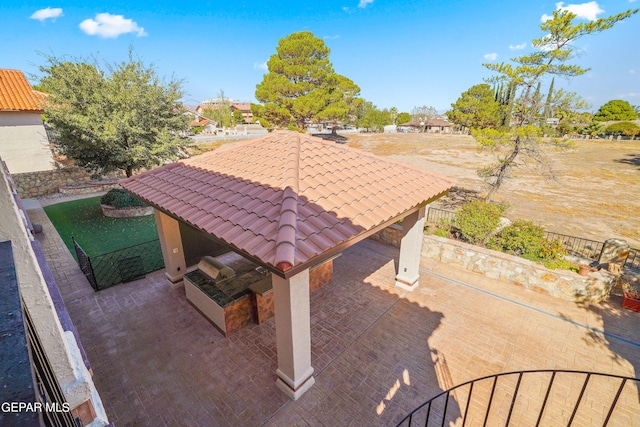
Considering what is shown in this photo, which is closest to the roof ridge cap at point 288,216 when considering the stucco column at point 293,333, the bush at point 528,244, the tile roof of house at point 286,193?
the tile roof of house at point 286,193

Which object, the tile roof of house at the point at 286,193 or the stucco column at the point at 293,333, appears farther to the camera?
the stucco column at the point at 293,333

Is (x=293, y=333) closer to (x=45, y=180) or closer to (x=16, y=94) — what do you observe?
(x=45, y=180)

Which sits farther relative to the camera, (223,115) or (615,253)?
(223,115)

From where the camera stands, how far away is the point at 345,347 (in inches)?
258

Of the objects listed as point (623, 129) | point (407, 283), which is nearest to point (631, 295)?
point (407, 283)

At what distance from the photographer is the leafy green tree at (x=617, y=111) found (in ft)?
172

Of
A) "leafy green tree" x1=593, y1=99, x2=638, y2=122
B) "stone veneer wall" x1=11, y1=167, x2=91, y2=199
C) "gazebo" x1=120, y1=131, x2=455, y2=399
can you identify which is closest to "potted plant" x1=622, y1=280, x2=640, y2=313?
"gazebo" x1=120, y1=131, x2=455, y2=399

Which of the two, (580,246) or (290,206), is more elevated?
(290,206)

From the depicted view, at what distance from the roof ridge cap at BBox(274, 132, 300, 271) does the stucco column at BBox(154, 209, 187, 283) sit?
4.00 meters

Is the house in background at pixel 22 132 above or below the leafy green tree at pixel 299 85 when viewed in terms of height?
below

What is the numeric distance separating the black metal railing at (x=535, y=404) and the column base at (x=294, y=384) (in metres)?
1.82

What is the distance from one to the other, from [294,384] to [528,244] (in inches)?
328

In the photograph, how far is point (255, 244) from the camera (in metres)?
4.21

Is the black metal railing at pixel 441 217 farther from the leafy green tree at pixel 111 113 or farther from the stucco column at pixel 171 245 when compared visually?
the leafy green tree at pixel 111 113
